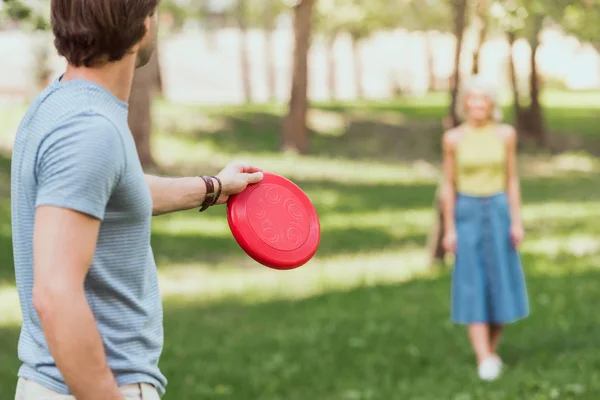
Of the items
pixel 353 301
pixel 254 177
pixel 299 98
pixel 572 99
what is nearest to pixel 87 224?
pixel 254 177

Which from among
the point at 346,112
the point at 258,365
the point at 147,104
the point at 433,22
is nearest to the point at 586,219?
the point at 147,104

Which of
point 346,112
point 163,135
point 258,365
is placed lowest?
point 346,112

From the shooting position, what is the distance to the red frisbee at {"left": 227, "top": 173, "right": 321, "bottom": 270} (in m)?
3.11

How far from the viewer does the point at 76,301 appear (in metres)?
2.29

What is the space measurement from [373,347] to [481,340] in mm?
1480

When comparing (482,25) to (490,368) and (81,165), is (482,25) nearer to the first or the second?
(490,368)

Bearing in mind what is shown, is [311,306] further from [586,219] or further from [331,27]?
[331,27]

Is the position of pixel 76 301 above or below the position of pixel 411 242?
above

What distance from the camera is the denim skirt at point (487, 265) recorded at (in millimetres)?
7961

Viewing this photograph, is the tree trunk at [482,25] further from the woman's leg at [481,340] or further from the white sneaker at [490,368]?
the white sneaker at [490,368]

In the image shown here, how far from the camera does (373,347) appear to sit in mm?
9258

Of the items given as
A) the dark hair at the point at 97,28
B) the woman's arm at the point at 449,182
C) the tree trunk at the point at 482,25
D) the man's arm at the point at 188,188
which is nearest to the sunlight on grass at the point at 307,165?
the tree trunk at the point at 482,25

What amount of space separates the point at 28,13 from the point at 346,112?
94.9 feet

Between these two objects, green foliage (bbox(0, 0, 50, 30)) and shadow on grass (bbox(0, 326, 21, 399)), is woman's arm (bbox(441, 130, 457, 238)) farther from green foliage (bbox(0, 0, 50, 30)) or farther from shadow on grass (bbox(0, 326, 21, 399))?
shadow on grass (bbox(0, 326, 21, 399))
